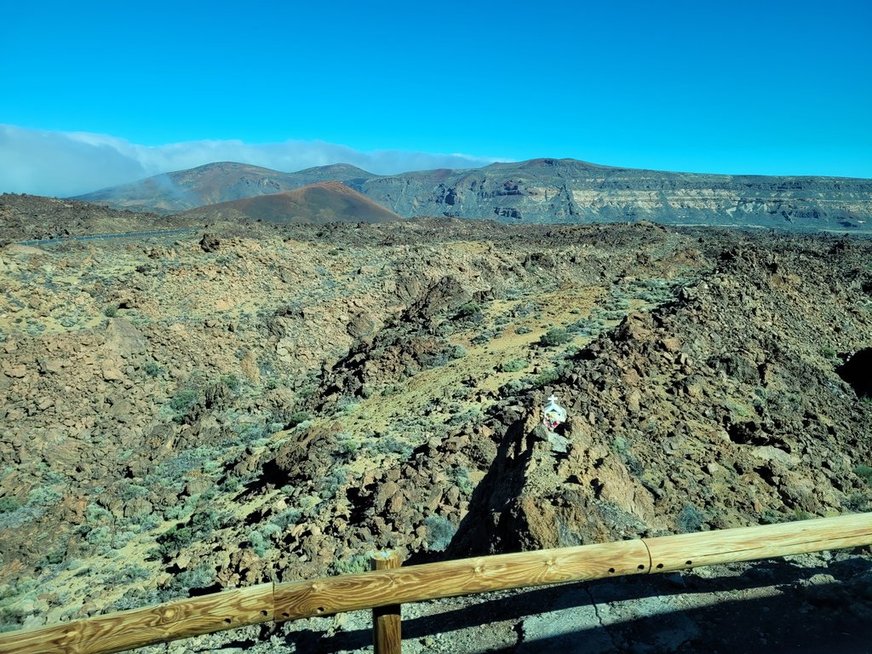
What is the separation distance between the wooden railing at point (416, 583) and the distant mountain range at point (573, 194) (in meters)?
90.8

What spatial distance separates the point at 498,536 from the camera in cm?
607

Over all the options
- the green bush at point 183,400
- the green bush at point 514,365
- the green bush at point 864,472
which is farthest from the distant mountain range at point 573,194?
the green bush at point 864,472

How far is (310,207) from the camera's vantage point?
78312 millimetres

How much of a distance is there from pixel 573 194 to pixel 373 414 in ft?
328

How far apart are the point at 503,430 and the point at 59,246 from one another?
69.4 ft

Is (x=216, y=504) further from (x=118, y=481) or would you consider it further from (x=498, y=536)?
(x=498, y=536)

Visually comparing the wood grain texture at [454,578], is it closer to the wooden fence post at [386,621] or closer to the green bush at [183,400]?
the wooden fence post at [386,621]

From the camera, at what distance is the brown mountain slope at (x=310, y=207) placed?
70438 millimetres

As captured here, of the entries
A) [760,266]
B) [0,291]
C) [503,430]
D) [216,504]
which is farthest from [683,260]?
[0,291]

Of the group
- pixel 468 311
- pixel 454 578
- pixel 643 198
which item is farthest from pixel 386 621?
pixel 643 198

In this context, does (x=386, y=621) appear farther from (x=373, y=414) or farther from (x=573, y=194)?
(x=573, y=194)

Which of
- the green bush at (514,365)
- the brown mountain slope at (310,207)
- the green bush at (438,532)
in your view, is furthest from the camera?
the brown mountain slope at (310,207)

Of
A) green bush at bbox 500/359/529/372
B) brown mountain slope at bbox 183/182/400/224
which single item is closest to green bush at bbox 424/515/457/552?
green bush at bbox 500/359/529/372

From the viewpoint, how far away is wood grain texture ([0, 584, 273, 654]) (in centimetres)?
320
